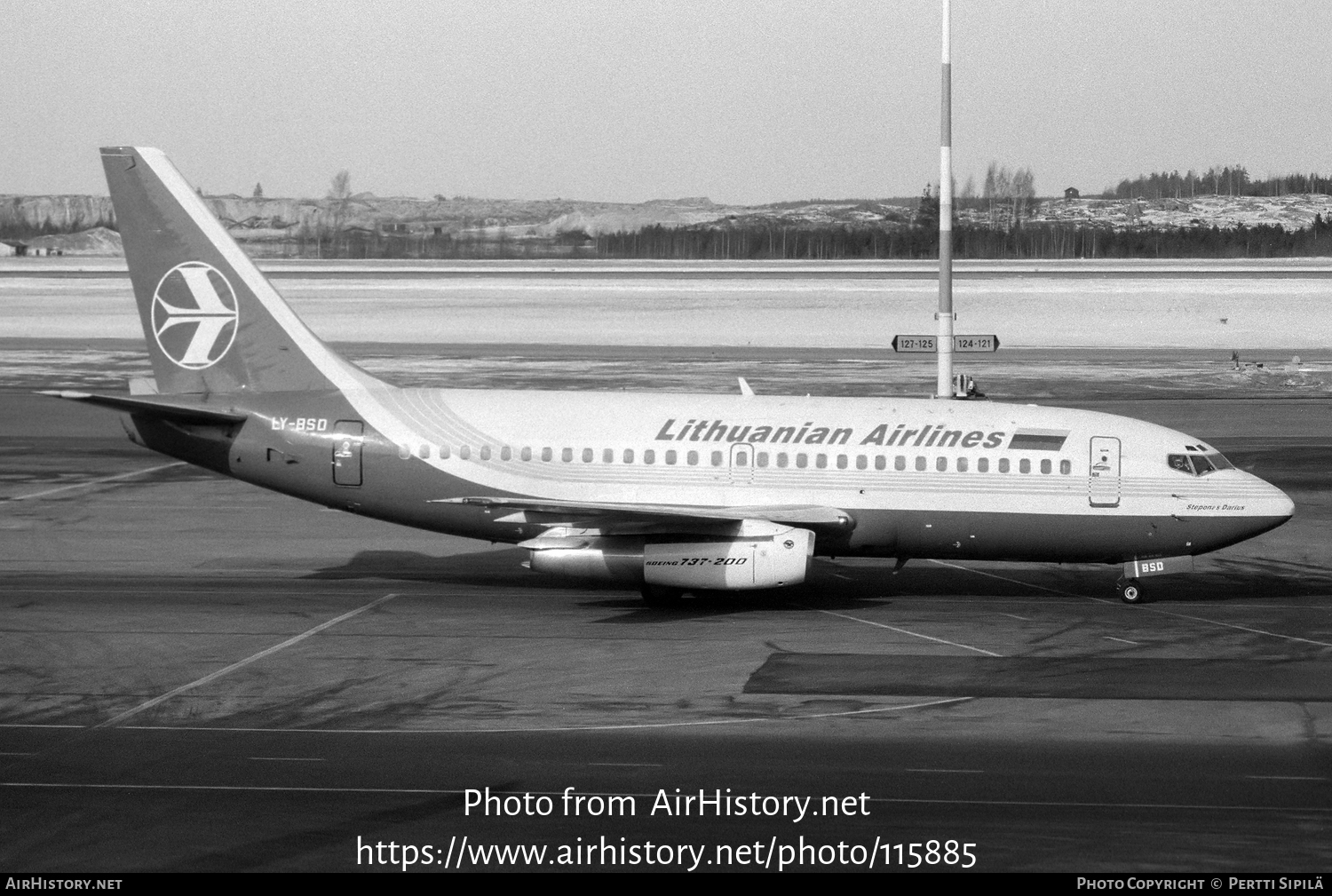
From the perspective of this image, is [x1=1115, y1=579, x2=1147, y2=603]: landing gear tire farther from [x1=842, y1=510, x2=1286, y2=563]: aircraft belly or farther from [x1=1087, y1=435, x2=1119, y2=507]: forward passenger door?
[x1=1087, y1=435, x2=1119, y2=507]: forward passenger door

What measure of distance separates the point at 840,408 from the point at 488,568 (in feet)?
28.9

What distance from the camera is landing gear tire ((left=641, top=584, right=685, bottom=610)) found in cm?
2867

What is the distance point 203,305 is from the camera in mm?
31281

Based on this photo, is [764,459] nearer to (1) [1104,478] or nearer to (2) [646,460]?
(2) [646,460]

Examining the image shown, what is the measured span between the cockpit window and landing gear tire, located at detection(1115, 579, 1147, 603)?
2444mm

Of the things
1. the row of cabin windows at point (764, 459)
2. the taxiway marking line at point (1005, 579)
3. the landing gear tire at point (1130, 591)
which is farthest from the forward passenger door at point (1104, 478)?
the taxiway marking line at point (1005, 579)

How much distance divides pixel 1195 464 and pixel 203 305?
20.8 m

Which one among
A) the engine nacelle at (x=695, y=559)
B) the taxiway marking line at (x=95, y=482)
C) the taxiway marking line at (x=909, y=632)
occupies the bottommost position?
the taxiway marking line at (x=909, y=632)

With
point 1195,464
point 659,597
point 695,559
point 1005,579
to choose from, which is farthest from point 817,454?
point 1195,464

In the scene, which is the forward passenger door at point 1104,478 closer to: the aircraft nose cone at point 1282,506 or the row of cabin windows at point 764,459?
the row of cabin windows at point 764,459

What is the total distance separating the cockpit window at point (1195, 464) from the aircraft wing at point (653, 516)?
6.48 meters

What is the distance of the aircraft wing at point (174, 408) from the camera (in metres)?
29.3

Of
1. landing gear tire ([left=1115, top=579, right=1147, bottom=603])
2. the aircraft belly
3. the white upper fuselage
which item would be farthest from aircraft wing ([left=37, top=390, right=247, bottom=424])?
landing gear tire ([left=1115, top=579, right=1147, bottom=603])
